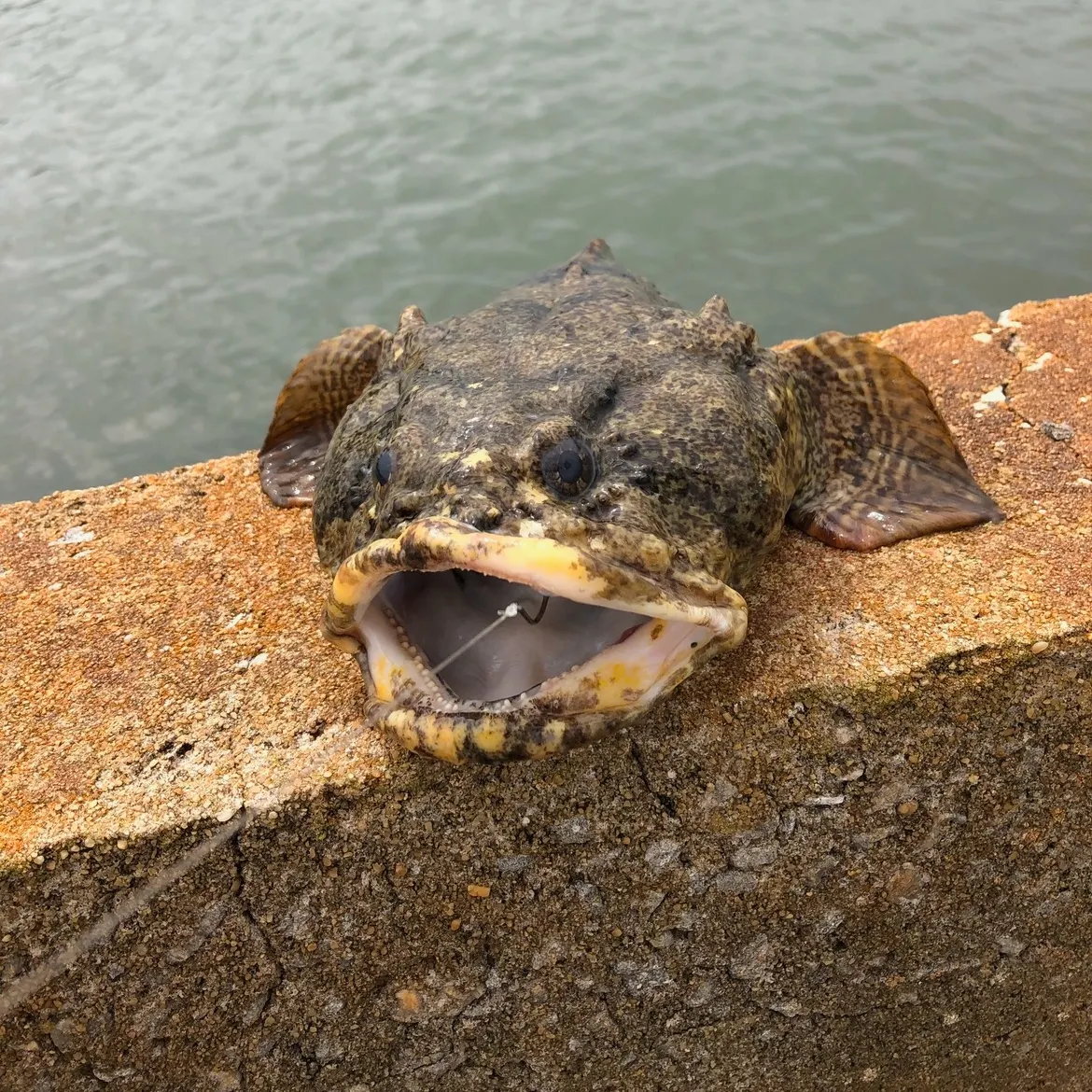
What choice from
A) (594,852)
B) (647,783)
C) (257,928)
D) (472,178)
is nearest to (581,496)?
(647,783)

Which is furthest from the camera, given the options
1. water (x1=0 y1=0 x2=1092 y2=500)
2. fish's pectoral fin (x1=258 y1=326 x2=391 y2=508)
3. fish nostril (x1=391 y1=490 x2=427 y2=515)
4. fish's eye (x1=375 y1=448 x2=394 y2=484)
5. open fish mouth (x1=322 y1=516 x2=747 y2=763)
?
water (x1=0 y1=0 x2=1092 y2=500)

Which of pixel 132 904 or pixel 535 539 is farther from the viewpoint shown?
pixel 132 904

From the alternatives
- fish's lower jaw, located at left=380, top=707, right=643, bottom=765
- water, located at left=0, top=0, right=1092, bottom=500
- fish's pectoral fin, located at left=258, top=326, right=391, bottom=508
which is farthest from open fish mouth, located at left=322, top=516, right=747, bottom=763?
water, located at left=0, top=0, right=1092, bottom=500

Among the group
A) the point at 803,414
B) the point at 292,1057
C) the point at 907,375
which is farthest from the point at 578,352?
the point at 292,1057

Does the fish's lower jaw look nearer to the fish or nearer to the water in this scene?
the fish

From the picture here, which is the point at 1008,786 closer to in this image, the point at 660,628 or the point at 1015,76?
the point at 660,628

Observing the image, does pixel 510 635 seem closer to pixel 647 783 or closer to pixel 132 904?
pixel 647 783
